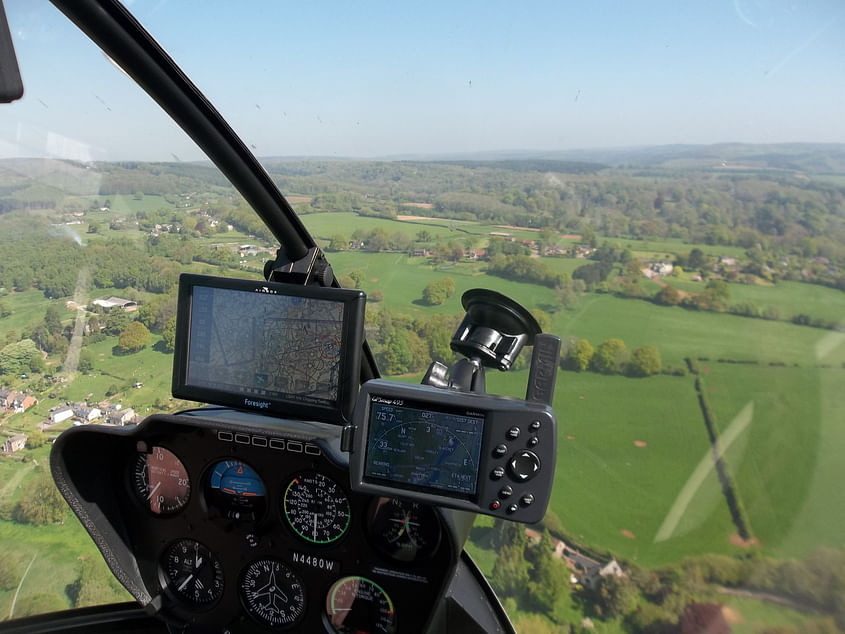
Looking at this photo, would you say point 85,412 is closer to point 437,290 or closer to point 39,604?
point 39,604

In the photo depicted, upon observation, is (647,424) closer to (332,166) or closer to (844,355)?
(844,355)

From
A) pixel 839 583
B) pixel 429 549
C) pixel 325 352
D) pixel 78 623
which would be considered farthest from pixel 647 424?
pixel 78 623

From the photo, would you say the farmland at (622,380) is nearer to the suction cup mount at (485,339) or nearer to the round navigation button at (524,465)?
the suction cup mount at (485,339)

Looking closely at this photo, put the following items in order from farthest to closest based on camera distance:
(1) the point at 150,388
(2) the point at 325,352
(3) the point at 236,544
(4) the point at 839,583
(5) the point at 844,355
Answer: (5) the point at 844,355 → (4) the point at 839,583 → (1) the point at 150,388 → (3) the point at 236,544 → (2) the point at 325,352

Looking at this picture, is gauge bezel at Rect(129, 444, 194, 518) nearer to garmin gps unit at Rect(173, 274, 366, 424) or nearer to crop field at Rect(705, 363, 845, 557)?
garmin gps unit at Rect(173, 274, 366, 424)

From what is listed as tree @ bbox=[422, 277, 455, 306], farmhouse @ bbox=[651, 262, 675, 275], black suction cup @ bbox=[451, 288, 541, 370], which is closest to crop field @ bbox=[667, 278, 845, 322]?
farmhouse @ bbox=[651, 262, 675, 275]

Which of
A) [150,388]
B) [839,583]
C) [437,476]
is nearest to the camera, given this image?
[437,476]

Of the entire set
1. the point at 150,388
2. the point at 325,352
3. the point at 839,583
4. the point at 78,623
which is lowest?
the point at 839,583
